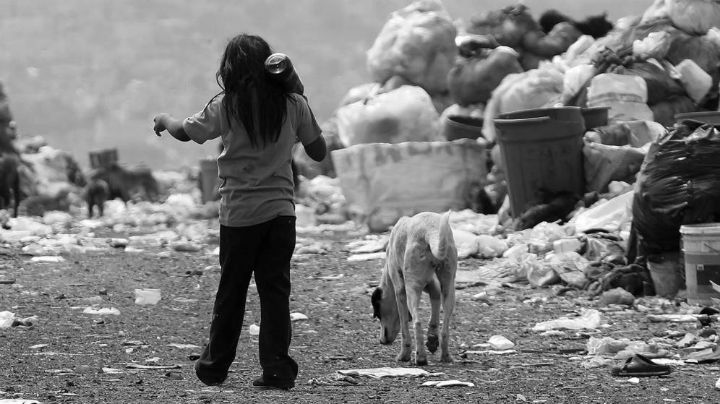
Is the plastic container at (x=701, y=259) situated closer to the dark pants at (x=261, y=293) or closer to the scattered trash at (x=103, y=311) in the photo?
the dark pants at (x=261, y=293)

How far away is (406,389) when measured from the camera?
4277 millimetres

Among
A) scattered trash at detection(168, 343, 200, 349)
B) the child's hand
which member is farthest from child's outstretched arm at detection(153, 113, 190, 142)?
scattered trash at detection(168, 343, 200, 349)

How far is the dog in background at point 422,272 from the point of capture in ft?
15.9

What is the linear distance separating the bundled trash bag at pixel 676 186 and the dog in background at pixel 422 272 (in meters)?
2.01

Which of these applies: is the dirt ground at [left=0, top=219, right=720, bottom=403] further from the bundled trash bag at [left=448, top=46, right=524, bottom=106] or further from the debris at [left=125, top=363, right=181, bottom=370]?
the bundled trash bag at [left=448, top=46, right=524, bottom=106]

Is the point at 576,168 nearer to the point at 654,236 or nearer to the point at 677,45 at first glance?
the point at 677,45

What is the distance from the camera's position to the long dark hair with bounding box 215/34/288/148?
4.04 meters

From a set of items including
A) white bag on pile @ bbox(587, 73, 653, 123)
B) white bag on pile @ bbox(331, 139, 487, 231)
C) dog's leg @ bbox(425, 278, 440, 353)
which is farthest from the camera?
white bag on pile @ bbox(331, 139, 487, 231)

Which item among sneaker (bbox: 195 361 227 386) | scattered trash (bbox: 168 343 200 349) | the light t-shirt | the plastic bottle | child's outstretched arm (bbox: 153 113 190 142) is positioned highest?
the plastic bottle

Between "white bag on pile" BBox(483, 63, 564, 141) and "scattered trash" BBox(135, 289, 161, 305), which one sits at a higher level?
"white bag on pile" BBox(483, 63, 564, 141)

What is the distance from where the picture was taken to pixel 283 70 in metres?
3.94

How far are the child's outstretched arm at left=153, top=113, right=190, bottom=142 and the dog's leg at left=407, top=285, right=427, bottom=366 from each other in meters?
1.25

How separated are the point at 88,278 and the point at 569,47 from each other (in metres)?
6.48

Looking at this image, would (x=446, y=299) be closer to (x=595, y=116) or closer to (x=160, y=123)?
(x=160, y=123)
